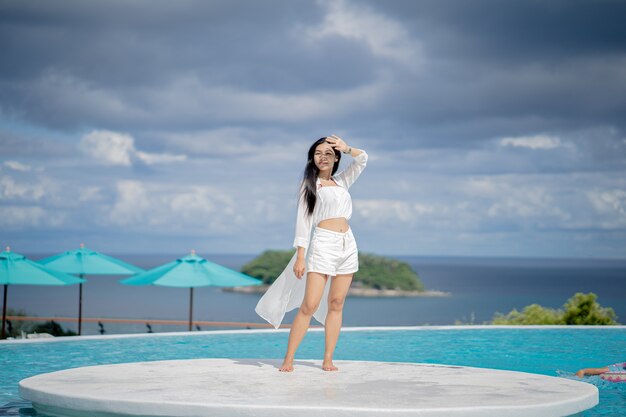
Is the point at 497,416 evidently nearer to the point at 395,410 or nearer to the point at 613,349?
the point at 395,410

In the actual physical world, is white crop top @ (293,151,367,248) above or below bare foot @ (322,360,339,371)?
above

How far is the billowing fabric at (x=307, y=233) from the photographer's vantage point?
768 cm

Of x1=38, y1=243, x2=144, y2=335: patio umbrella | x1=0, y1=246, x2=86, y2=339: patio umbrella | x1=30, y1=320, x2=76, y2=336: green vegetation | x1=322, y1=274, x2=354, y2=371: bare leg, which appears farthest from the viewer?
x1=38, y1=243, x2=144, y2=335: patio umbrella

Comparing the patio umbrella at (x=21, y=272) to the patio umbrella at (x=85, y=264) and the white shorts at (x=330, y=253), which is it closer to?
the patio umbrella at (x=85, y=264)

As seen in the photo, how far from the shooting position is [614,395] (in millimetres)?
8102

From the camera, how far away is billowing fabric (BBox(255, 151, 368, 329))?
302 inches

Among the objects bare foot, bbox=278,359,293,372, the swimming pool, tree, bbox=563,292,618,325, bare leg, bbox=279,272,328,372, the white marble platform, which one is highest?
bare leg, bbox=279,272,328,372

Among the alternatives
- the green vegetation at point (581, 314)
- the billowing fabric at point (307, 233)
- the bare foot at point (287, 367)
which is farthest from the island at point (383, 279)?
the bare foot at point (287, 367)

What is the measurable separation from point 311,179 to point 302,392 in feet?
6.31

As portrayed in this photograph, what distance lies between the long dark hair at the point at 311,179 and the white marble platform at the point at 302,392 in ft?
4.82

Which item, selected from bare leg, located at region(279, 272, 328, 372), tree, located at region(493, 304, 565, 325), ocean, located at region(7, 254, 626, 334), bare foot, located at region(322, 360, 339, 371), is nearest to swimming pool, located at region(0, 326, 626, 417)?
bare foot, located at region(322, 360, 339, 371)

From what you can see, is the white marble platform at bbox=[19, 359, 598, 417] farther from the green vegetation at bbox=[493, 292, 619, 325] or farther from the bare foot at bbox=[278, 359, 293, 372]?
the green vegetation at bbox=[493, 292, 619, 325]

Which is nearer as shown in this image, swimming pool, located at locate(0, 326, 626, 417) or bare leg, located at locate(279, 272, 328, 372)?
bare leg, located at locate(279, 272, 328, 372)

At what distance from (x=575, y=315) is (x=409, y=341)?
17.3ft
